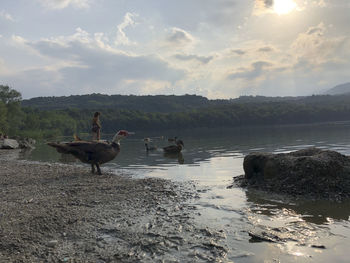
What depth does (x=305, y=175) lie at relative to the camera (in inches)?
426

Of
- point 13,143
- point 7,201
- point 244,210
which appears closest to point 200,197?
point 244,210

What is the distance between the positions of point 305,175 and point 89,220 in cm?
802

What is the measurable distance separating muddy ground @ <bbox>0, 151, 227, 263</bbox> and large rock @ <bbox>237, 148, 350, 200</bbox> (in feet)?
10.4

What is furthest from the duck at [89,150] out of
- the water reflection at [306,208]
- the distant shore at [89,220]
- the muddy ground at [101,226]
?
the water reflection at [306,208]

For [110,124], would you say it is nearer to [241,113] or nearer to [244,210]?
[241,113]

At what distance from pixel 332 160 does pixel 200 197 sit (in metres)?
5.36

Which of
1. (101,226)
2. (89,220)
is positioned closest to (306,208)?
(101,226)

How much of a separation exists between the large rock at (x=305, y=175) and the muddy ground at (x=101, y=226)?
318 centimetres

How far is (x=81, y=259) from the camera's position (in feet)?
17.1

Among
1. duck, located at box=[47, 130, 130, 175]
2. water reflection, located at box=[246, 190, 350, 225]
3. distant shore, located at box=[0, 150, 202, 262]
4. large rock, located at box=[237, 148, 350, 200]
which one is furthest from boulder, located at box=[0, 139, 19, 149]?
water reflection, located at box=[246, 190, 350, 225]

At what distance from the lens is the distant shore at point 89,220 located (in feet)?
17.9

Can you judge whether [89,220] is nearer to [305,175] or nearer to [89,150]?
[89,150]

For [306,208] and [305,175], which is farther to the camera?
[305,175]

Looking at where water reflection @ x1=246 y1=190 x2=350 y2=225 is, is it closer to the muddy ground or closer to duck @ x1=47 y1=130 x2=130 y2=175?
the muddy ground
